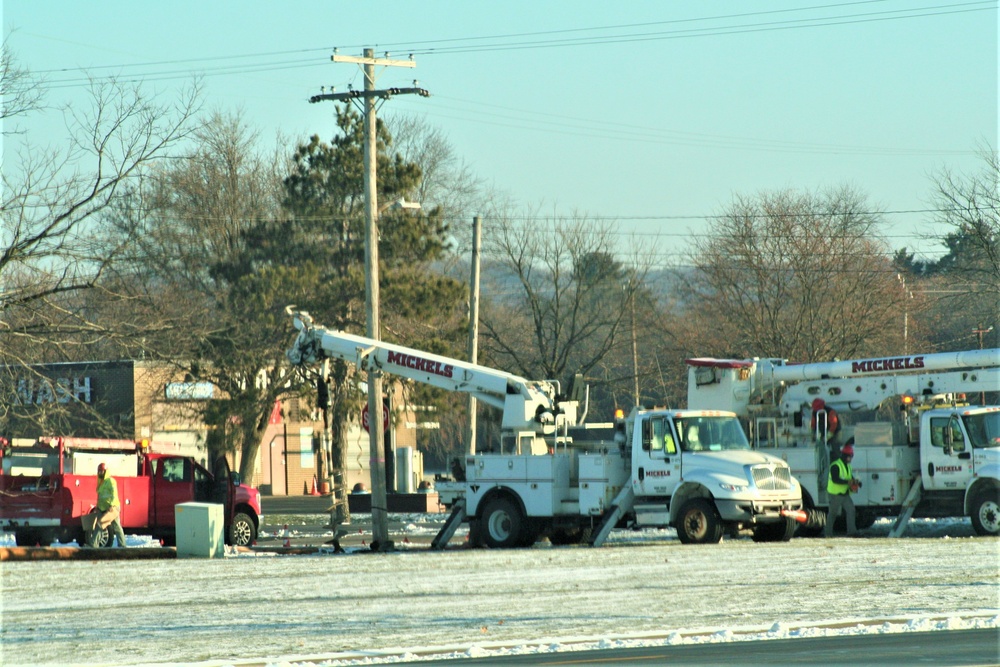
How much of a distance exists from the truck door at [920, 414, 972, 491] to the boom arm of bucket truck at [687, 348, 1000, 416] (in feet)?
2.77

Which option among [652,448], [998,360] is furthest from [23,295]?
[998,360]

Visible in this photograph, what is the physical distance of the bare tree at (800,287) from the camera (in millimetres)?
43938

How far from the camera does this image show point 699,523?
74.7ft

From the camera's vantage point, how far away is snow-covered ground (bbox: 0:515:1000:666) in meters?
12.1

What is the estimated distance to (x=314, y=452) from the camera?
5809 centimetres

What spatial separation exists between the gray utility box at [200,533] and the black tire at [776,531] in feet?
31.2

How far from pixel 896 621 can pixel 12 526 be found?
56.2ft

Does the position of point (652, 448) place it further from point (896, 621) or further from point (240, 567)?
point (896, 621)

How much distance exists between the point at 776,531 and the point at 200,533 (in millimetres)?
10146

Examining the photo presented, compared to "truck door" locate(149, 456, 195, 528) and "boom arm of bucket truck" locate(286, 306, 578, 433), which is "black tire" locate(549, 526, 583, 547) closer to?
"boom arm of bucket truck" locate(286, 306, 578, 433)

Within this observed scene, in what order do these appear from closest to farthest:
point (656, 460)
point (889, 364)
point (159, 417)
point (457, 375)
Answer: point (656, 460)
point (889, 364)
point (457, 375)
point (159, 417)

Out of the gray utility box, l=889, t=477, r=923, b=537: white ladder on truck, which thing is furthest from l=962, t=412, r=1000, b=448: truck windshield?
the gray utility box

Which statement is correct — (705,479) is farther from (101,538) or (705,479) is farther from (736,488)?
(101,538)

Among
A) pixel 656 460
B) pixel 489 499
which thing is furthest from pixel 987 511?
pixel 489 499
